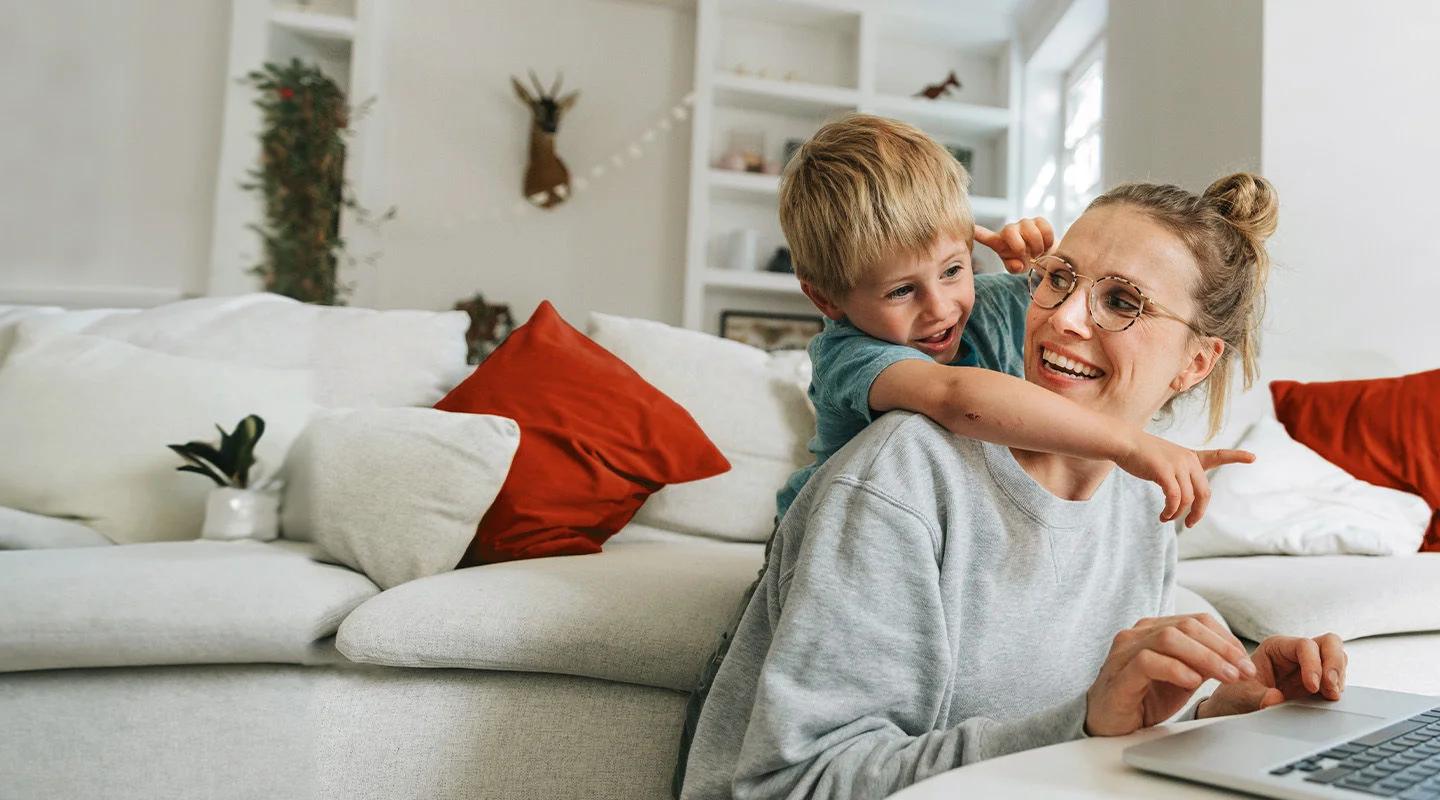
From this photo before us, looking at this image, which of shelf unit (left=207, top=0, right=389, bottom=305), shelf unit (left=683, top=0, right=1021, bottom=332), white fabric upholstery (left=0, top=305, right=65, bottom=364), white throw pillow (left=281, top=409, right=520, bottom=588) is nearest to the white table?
white throw pillow (left=281, top=409, right=520, bottom=588)

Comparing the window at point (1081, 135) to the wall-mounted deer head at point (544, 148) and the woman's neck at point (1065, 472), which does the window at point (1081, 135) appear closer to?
the wall-mounted deer head at point (544, 148)

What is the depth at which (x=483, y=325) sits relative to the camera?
4621 millimetres

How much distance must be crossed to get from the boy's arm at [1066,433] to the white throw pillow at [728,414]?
1161 mm

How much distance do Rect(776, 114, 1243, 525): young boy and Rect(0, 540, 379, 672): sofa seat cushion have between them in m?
0.70

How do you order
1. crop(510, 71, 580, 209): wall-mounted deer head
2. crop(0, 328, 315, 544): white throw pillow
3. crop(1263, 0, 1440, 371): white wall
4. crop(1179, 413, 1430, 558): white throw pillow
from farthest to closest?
crop(510, 71, 580, 209): wall-mounted deer head
crop(1263, 0, 1440, 371): white wall
crop(1179, 413, 1430, 558): white throw pillow
crop(0, 328, 315, 544): white throw pillow

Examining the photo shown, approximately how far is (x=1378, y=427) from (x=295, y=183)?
4171 mm

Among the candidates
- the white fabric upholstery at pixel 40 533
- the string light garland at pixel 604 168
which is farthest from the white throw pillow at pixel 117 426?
the string light garland at pixel 604 168

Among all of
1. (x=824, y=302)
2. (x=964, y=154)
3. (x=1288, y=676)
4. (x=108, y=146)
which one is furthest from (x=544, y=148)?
(x=1288, y=676)

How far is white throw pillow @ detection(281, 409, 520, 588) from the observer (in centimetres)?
158

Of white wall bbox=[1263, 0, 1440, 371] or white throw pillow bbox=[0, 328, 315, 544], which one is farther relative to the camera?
white wall bbox=[1263, 0, 1440, 371]

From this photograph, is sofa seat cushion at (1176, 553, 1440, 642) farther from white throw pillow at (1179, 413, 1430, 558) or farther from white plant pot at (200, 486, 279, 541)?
white plant pot at (200, 486, 279, 541)

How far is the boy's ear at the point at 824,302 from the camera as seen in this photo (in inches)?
47.4

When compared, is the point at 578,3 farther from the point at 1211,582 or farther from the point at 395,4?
the point at 1211,582

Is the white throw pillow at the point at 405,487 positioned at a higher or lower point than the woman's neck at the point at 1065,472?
lower
